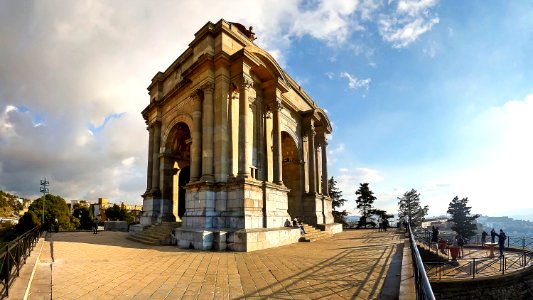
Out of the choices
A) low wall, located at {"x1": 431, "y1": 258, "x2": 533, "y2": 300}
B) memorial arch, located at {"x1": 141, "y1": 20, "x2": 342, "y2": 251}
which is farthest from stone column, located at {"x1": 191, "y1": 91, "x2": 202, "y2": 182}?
low wall, located at {"x1": 431, "y1": 258, "x2": 533, "y2": 300}

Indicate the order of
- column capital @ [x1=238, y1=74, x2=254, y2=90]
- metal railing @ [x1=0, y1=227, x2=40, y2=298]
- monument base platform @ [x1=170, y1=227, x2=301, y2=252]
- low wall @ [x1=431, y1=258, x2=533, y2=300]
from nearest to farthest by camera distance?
metal railing @ [x1=0, y1=227, x2=40, y2=298], low wall @ [x1=431, y1=258, x2=533, y2=300], monument base platform @ [x1=170, y1=227, x2=301, y2=252], column capital @ [x1=238, y1=74, x2=254, y2=90]

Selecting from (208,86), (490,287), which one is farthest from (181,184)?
(490,287)

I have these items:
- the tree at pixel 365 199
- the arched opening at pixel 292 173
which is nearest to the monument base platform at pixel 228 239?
the arched opening at pixel 292 173

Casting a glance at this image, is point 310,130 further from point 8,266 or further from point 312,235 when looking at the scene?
point 8,266

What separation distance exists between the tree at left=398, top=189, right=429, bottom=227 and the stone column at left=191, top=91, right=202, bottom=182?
145 ft

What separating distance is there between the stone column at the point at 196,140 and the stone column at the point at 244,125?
2242 millimetres

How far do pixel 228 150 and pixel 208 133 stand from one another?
1330 millimetres

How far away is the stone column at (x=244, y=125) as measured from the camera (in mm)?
14378

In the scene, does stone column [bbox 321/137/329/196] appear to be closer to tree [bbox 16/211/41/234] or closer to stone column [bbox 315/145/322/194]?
stone column [bbox 315/145/322/194]

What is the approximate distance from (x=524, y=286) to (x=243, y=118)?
15846 millimetres

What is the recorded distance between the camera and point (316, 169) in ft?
77.3

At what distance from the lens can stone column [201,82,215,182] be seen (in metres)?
14.3

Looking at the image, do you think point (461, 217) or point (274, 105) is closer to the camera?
point (274, 105)

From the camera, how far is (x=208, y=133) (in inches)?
581
